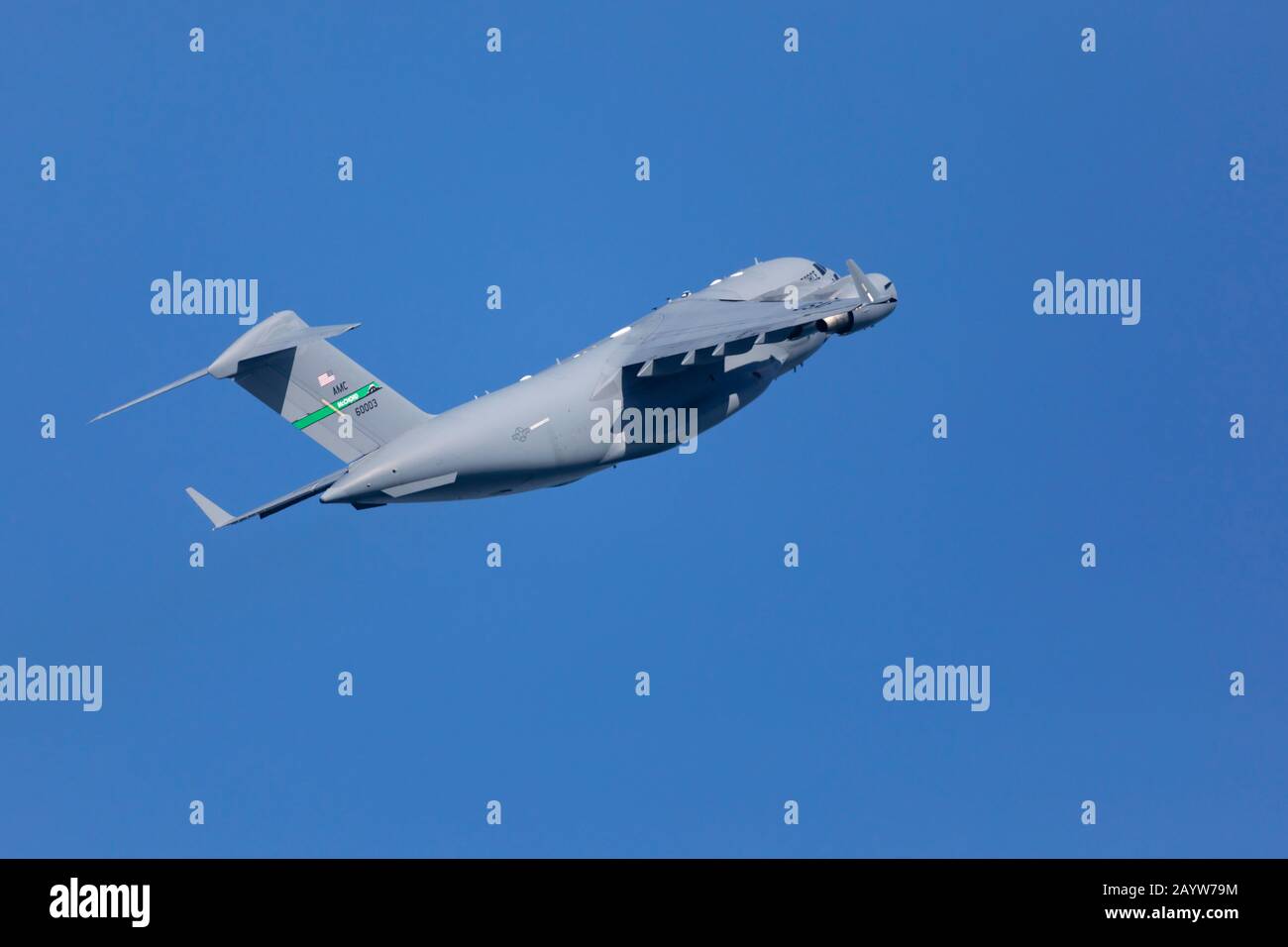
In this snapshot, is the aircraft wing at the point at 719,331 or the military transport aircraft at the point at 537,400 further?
the aircraft wing at the point at 719,331

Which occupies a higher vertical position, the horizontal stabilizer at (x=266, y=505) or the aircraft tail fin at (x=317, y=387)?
the aircraft tail fin at (x=317, y=387)

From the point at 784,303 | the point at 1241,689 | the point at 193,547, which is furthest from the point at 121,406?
the point at 1241,689

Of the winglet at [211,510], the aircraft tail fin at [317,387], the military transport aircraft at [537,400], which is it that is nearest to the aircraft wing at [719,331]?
the military transport aircraft at [537,400]

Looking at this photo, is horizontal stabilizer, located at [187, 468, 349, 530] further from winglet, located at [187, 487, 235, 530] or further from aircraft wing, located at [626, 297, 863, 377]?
aircraft wing, located at [626, 297, 863, 377]

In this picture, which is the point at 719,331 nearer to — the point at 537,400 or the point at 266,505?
the point at 537,400

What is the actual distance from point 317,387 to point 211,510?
11.5 ft

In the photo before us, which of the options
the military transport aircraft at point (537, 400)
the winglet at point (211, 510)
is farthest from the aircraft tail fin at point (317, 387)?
the winglet at point (211, 510)

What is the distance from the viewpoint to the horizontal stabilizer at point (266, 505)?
31.0 metres

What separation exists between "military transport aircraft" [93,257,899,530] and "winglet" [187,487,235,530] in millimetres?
15

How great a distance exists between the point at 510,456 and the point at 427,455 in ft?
4.29

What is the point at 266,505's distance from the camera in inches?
1222

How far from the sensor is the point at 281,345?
33812 mm

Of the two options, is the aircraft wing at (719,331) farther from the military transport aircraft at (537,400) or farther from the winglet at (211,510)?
the winglet at (211,510)

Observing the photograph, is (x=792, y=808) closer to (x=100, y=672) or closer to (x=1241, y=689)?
(x=1241, y=689)
